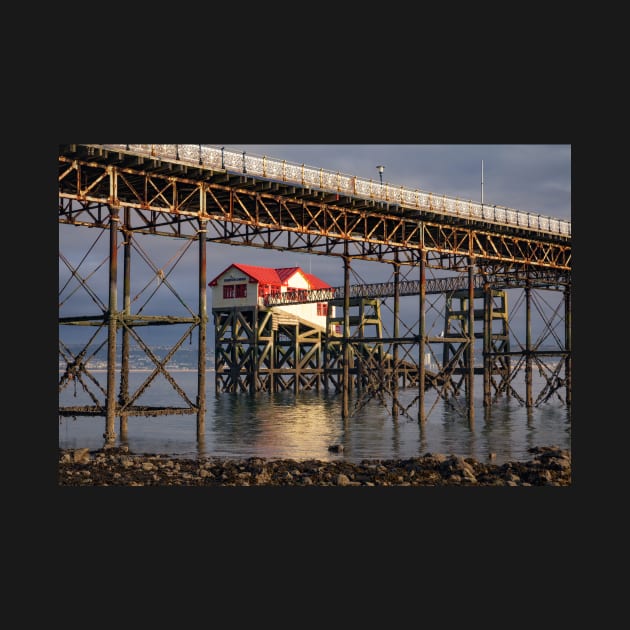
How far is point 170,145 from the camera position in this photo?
30016mm

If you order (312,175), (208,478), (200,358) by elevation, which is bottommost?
(208,478)

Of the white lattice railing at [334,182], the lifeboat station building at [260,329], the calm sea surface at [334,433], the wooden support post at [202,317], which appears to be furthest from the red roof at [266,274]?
the wooden support post at [202,317]

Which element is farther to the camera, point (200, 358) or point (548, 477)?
point (200, 358)

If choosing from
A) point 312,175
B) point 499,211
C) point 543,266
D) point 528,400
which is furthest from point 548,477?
point 528,400

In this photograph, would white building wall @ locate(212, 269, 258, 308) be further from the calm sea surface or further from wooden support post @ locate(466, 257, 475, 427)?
wooden support post @ locate(466, 257, 475, 427)

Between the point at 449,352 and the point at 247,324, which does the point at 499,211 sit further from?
the point at 247,324

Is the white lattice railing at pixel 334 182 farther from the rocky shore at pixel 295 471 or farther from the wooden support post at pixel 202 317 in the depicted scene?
the rocky shore at pixel 295 471

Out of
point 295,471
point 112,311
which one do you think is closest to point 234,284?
point 112,311

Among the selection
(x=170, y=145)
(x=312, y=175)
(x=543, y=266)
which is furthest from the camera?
(x=543, y=266)

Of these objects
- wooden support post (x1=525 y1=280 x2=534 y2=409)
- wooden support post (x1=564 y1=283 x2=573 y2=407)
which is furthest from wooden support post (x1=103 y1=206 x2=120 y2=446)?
wooden support post (x1=564 y1=283 x2=573 y2=407)

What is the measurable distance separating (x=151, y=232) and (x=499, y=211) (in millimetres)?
18677

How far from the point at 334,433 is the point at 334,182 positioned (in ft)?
37.1

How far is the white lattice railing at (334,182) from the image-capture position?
2997 cm

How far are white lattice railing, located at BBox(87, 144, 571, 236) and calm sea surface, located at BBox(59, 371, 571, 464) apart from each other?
9.16 metres
